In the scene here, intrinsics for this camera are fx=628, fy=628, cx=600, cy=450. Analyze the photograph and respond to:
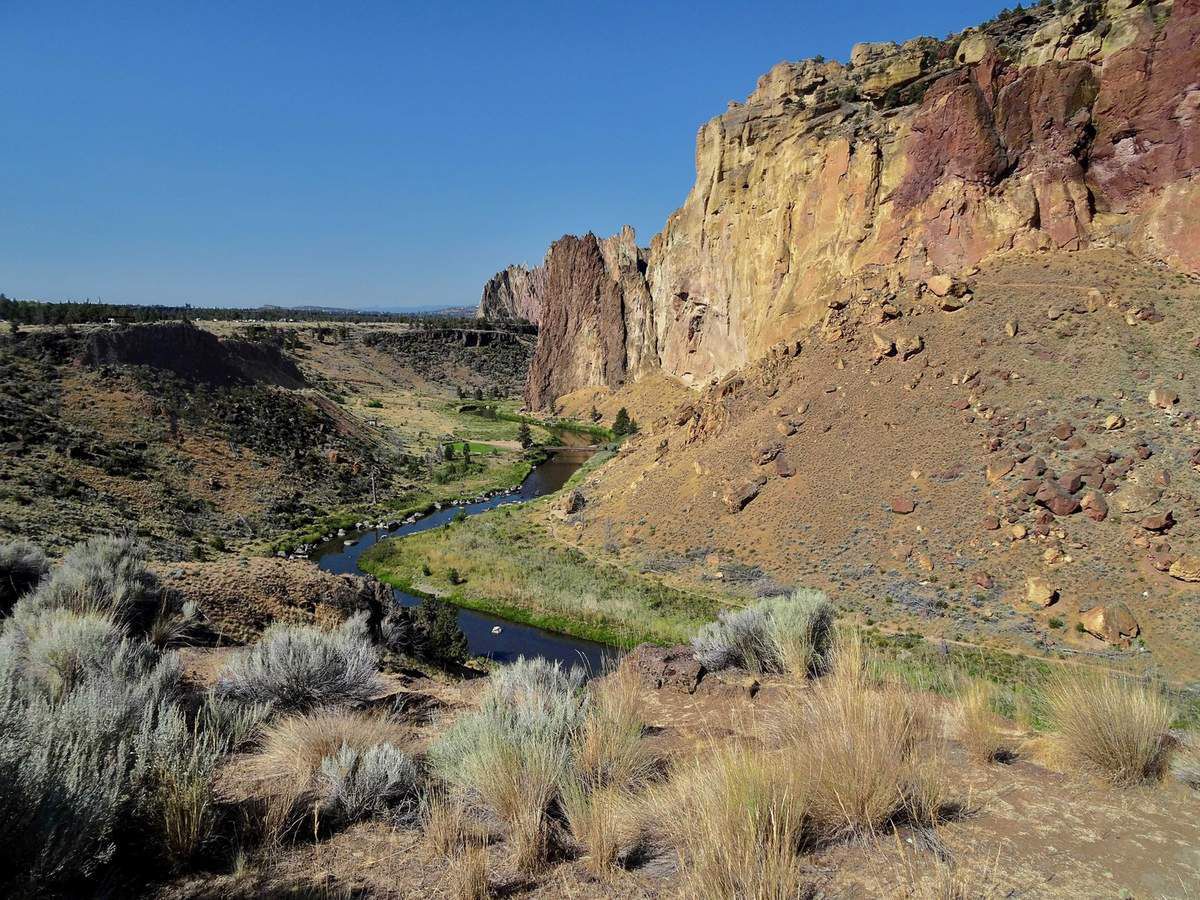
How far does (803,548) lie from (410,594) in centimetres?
1731

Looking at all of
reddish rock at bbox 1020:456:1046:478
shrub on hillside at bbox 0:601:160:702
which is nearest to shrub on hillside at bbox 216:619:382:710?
shrub on hillside at bbox 0:601:160:702

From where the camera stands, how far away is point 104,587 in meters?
9.13

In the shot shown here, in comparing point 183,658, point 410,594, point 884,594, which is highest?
point 183,658

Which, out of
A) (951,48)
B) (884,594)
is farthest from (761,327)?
(884,594)

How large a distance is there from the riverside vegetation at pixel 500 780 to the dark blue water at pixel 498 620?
2.58 metres

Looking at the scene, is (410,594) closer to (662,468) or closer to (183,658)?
(662,468)

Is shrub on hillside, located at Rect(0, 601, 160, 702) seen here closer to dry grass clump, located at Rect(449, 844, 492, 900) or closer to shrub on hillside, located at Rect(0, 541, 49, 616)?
shrub on hillside, located at Rect(0, 541, 49, 616)

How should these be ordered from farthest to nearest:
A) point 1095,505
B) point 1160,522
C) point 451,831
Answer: point 1095,505 < point 1160,522 < point 451,831

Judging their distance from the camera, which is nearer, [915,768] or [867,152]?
[915,768]

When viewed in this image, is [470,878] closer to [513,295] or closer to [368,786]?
[368,786]

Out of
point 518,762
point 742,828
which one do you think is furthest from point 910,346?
point 742,828

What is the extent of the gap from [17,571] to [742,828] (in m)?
12.6

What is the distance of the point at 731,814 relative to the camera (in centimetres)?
324

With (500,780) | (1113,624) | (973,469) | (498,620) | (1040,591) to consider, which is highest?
(973,469)
